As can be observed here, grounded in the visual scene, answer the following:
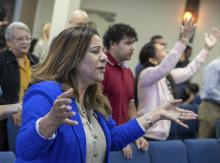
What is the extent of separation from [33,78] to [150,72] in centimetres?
165

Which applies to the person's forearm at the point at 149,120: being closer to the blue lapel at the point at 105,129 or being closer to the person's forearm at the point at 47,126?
the blue lapel at the point at 105,129

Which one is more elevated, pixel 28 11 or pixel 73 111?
pixel 73 111

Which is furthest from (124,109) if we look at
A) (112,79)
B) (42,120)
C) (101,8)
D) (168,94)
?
(101,8)

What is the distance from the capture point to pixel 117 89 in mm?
3104

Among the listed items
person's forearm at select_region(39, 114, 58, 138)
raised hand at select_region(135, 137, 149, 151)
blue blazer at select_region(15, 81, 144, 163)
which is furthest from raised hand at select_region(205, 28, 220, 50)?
person's forearm at select_region(39, 114, 58, 138)

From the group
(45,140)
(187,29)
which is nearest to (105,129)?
(45,140)

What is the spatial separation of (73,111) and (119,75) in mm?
1423

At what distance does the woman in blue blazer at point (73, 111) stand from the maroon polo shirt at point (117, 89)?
991 mm

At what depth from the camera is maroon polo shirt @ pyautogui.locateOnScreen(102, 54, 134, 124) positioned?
3.10m

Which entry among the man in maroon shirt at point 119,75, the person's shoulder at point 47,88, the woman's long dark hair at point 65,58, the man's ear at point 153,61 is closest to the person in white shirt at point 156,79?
the man's ear at point 153,61

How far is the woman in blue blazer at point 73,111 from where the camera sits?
158 cm

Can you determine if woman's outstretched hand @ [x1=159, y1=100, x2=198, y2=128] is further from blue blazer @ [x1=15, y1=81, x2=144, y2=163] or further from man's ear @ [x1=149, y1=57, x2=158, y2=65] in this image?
man's ear @ [x1=149, y1=57, x2=158, y2=65]

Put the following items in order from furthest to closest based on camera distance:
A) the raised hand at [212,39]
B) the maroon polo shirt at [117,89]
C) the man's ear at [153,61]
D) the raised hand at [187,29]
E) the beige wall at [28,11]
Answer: the beige wall at [28,11] → the raised hand at [212,39] → the man's ear at [153,61] → the raised hand at [187,29] → the maroon polo shirt at [117,89]

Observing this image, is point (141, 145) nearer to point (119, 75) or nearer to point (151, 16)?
point (119, 75)
